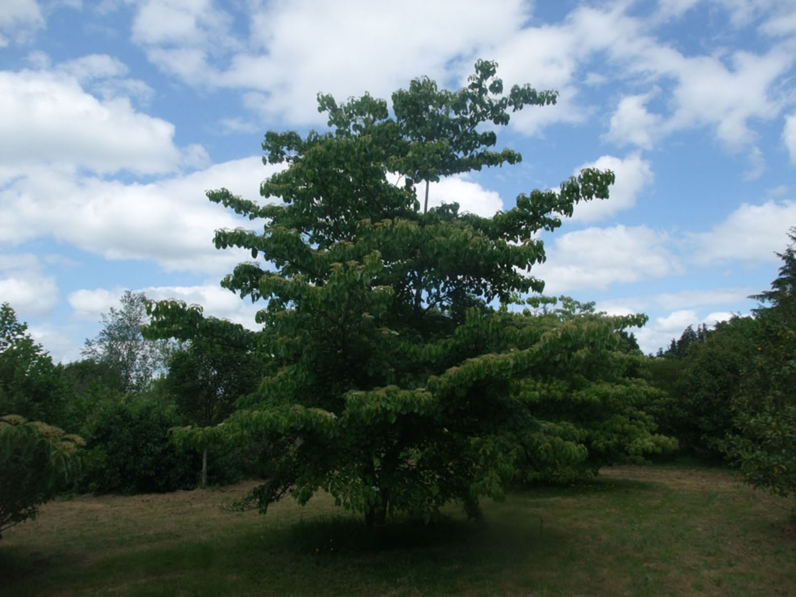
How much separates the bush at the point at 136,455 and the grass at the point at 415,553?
310 centimetres

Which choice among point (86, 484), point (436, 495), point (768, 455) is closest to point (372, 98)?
point (436, 495)

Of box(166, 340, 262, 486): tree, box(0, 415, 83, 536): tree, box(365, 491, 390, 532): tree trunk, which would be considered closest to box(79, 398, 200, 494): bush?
box(166, 340, 262, 486): tree

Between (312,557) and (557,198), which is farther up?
(557,198)

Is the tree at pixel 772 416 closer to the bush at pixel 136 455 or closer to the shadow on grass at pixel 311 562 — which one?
the shadow on grass at pixel 311 562

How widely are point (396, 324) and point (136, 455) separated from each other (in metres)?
11.3

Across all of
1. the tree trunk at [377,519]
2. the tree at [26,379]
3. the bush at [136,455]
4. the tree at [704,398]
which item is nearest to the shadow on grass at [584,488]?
the tree at [704,398]

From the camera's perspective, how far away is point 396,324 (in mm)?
7828

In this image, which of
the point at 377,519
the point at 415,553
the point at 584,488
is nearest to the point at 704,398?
the point at 584,488

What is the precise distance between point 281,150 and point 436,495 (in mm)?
5225

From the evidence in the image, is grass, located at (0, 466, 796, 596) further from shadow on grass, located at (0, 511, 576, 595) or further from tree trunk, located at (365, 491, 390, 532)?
tree trunk, located at (365, 491, 390, 532)

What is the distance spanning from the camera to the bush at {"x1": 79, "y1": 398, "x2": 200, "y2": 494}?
624 inches

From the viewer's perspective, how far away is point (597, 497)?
14188 millimetres

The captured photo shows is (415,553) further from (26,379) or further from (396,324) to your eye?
(26,379)

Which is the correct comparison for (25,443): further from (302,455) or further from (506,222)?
(506,222)
